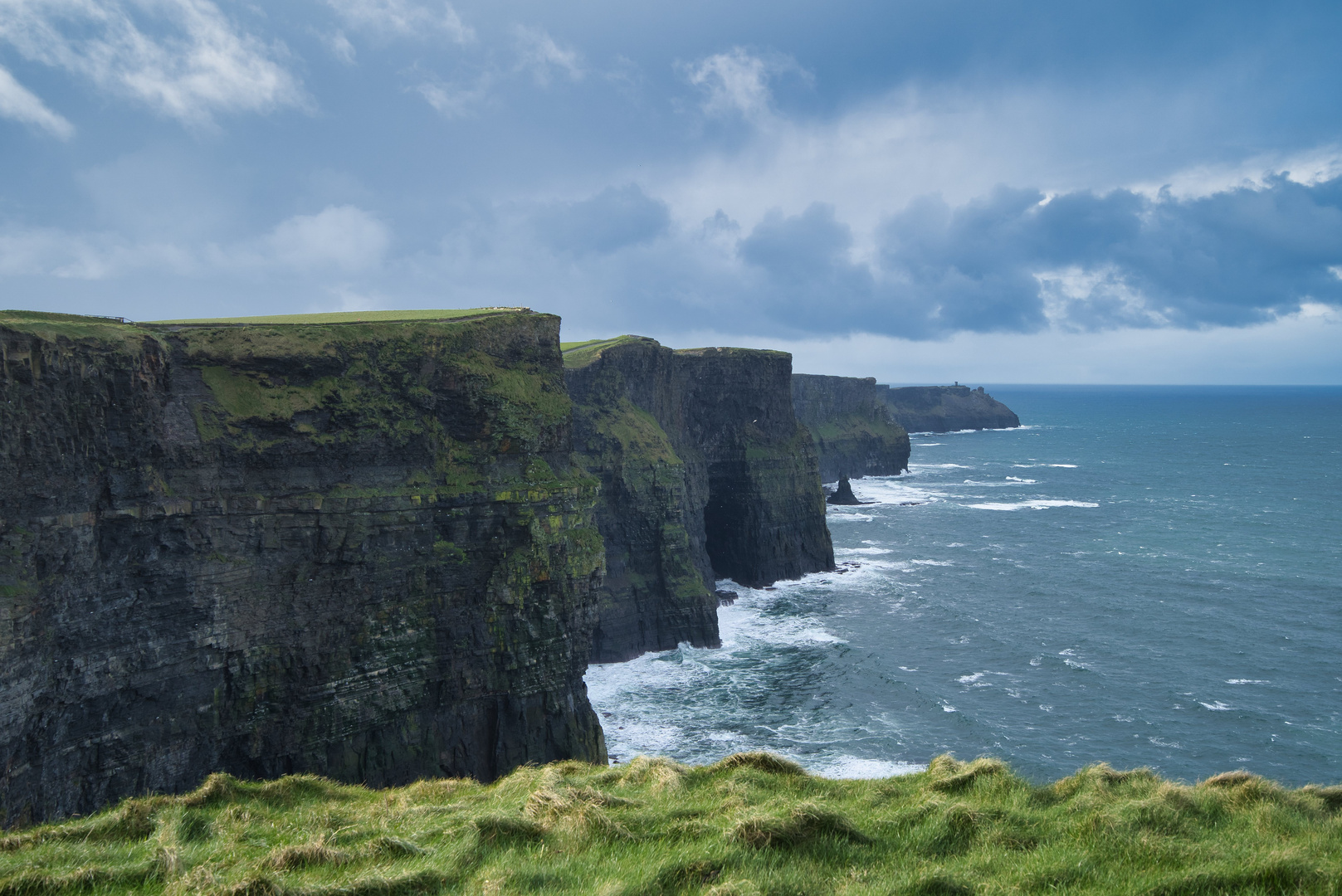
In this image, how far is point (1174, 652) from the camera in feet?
167

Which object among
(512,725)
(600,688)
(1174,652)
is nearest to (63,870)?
(512,725)

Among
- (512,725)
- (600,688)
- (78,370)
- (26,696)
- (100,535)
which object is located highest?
(78,370)

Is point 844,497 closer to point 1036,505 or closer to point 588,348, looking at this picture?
point 1036,505

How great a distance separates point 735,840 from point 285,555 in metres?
23.7

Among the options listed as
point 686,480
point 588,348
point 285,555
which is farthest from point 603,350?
point 285,555

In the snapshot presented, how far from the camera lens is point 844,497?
11431 centimetres

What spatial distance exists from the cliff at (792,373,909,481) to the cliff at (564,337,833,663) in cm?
5542

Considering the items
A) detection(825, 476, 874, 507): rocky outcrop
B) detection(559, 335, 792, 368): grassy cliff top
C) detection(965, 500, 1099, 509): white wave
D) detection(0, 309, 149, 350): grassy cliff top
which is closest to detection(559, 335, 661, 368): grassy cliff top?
detection(559, 335, 792, 368): grassy cliff top

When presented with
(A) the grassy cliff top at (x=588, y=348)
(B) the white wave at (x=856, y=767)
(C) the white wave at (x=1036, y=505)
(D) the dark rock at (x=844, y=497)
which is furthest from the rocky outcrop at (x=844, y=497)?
(B) the white wave at (x=856, y=767)

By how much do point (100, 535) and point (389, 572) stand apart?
9681 mm

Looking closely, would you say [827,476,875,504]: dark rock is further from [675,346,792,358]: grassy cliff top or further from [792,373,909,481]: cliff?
[675,346,792,358]: grassy cliff top

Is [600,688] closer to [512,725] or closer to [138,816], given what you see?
[512,725]

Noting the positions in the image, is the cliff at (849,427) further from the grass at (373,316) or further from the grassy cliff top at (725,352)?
the grass at (373,316)

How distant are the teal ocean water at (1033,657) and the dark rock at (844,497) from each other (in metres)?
15.7
